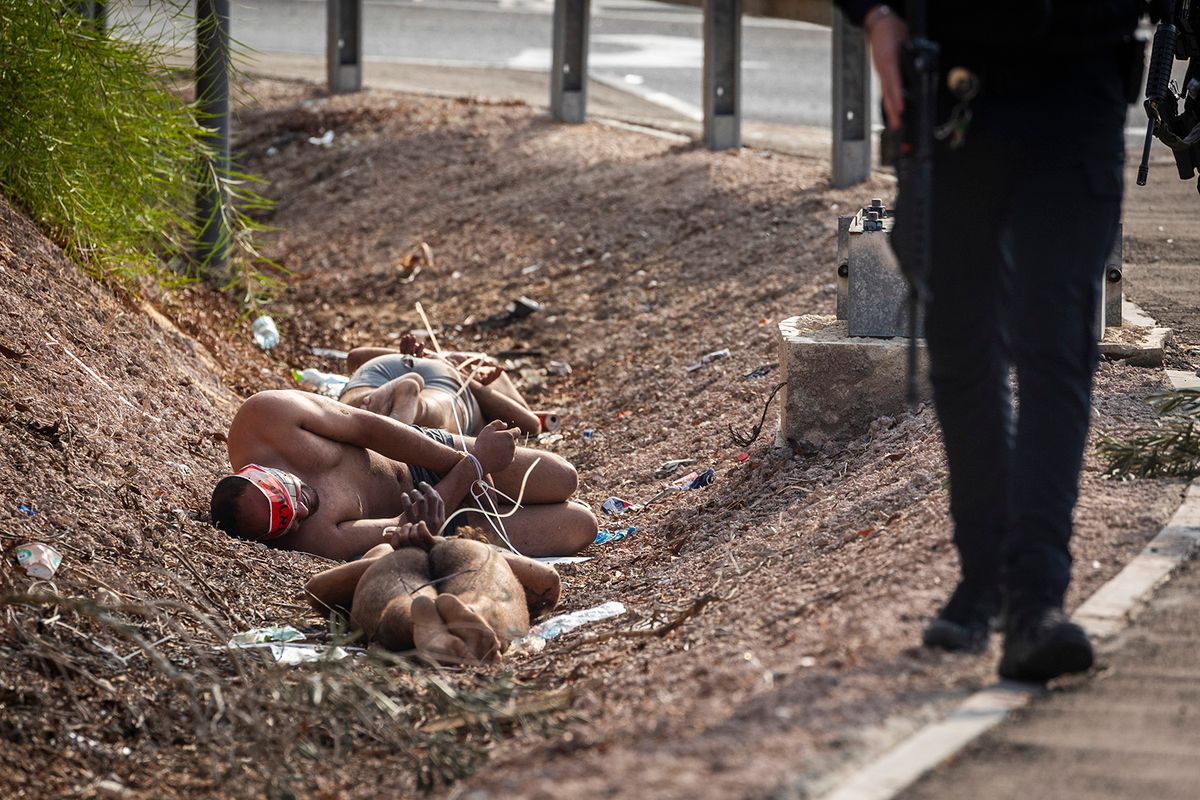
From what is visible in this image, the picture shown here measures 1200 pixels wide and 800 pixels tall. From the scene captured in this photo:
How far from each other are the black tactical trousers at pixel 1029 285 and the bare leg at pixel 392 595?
1730mm

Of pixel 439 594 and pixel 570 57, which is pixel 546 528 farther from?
pixel 570 57

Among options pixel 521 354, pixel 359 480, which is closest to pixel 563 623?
pixel 359 480

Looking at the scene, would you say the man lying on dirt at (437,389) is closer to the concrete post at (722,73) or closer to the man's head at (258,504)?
the man's head at (258,504)

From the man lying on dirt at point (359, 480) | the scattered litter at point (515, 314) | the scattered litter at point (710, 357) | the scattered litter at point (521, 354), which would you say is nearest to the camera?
the man lying on dirt at point (359, 480)

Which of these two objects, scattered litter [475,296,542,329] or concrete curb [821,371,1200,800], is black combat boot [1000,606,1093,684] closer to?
concrete curb [821,371,1200,800]

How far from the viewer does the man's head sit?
16.9 feet

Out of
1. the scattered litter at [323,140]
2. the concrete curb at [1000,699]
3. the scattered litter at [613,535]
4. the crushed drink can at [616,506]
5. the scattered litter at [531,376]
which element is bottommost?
the scattered litter at [613,535]

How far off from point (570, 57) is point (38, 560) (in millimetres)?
7837

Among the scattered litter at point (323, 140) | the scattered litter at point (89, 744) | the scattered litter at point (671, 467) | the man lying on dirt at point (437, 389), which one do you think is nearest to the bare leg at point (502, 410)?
the man lying on dirt at point (437, 389)

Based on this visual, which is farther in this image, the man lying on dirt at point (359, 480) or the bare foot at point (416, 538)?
the man lying on dirt at point (359, 480)

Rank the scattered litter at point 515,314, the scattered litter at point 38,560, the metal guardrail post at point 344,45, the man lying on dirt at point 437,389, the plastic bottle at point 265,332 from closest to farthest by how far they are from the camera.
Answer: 1. the scattered litter at point 38,560
2. the man lying on dirt at point 437,389
3. the plastic bottle at point 265,332
4. the scattered litter at point 515,314
5. the metal guardrail post at point 344,45

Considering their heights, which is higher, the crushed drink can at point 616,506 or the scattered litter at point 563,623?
the scattered litter at point 563,623

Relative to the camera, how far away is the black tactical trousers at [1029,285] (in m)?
2.94

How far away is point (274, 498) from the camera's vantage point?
17.0 ft
